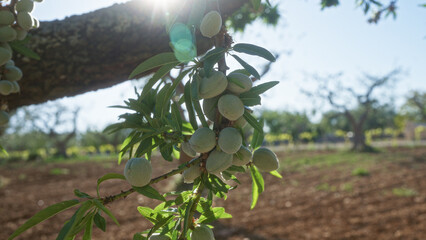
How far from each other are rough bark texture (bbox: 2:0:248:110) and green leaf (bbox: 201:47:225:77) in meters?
0.63

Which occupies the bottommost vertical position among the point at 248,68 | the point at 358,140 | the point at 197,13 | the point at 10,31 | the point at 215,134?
the point at 358,140

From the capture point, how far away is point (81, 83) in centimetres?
117

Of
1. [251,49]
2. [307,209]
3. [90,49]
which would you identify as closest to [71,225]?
[251,49]

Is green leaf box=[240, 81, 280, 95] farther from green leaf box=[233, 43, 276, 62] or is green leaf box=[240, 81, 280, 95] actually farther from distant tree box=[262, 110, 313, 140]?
distant tree box=[262, 110, 313, 140]

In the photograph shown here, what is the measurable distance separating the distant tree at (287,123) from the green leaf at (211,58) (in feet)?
63.3

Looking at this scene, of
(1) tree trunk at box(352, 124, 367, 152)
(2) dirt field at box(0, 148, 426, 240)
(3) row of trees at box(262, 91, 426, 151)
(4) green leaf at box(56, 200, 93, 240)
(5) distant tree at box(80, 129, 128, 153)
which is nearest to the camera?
(4) green leaf at box(56, 200, 93, 240)

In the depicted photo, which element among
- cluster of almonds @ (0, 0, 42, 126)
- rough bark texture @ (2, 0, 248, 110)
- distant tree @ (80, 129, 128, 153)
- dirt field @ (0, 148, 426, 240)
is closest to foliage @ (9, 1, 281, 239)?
cluster of almonds @ (0, 0, 42, 126)

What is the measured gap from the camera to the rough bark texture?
112 cm

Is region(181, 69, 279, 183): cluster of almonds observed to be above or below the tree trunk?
above

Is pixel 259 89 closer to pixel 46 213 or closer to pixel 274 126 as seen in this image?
pixel 46 213

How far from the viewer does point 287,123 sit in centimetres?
2252

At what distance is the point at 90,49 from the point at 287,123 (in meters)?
22.3

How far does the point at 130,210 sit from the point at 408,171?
19.9 ft

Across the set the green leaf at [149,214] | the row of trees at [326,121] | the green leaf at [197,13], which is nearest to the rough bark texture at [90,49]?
the green leaf at [197,13]
